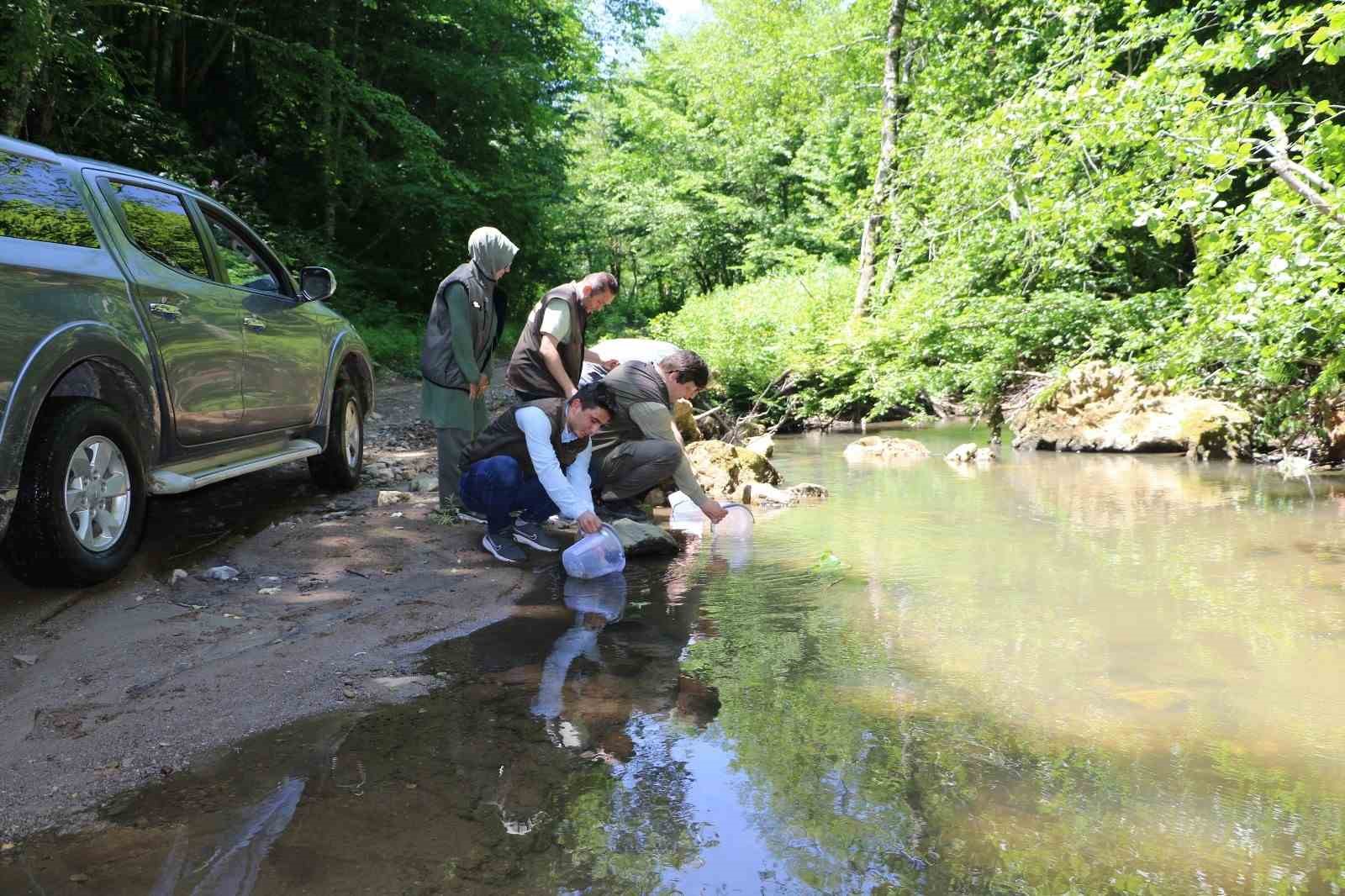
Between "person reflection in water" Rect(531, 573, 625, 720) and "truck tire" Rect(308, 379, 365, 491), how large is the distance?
261 cm

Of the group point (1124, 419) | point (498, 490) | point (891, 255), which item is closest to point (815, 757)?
point (498, 490)

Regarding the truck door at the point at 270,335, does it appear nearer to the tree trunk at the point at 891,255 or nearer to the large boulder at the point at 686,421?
the large boulder at the point at 686,421

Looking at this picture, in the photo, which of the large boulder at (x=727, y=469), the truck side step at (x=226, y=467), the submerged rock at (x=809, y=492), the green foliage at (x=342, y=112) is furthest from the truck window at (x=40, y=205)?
the green foliage at (x=342, y=112)

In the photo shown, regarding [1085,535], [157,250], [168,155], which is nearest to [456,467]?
[157,250]

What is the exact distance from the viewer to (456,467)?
6785mm

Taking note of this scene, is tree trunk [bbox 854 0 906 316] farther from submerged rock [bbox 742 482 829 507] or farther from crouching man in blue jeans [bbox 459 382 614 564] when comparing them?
crouching man in blue jeans [bbox 459 382 614 564]

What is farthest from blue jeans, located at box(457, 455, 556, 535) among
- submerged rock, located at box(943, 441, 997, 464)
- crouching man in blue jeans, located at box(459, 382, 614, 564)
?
submerged rock, located at box(943, 441, 997, 464)

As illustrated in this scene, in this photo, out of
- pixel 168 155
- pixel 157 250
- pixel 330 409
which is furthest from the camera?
pixel 168 155

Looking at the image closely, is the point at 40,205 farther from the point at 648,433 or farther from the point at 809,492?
the point at 809,492

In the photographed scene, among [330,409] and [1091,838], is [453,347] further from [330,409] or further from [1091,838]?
[1091,838]

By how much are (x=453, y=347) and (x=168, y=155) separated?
11.3 metres

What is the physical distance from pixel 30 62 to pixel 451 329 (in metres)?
6.04

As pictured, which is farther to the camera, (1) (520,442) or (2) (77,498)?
(1) (520,442)

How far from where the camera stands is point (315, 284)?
6543 mm
